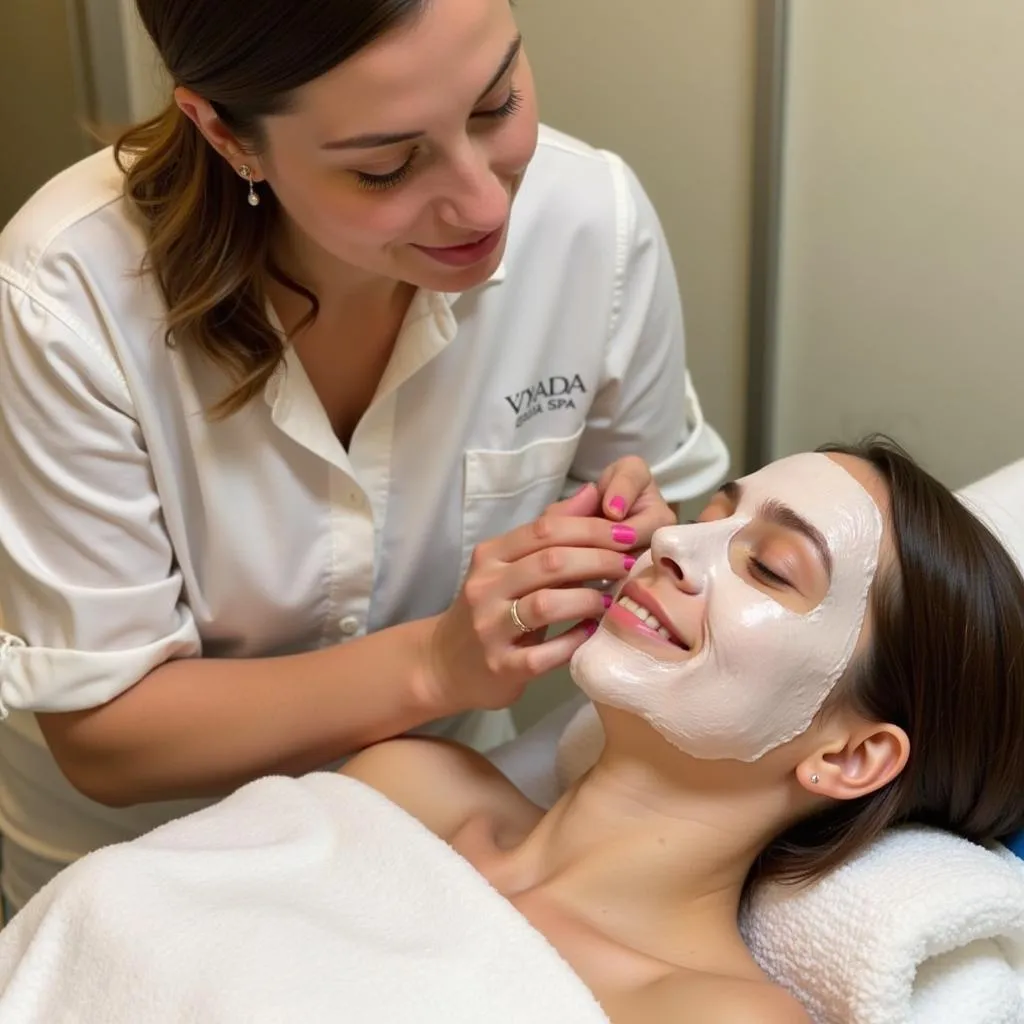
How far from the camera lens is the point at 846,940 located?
1.03 meters

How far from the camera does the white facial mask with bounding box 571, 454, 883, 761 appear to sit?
1.05 metres

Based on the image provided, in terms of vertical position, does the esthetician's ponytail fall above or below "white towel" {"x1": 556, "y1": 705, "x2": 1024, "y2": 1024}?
above

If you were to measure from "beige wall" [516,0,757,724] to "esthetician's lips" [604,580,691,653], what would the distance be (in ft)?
2.92

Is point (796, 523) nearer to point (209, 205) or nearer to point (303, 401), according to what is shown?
point (303, 401)

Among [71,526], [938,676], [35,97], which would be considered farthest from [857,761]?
[35,97]

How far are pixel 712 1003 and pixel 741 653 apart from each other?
0.89 ft

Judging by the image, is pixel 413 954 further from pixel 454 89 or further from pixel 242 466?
pixel 454 89

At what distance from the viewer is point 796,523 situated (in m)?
1.08

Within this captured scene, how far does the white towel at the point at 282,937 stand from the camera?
0.91 m

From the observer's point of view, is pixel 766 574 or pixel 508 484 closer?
pixel 766 574

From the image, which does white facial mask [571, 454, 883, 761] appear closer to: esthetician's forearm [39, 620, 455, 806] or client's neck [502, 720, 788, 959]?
client's neck [502, 720, 788, 959]

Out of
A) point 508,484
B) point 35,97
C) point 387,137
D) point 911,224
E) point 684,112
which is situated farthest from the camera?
point 35,97

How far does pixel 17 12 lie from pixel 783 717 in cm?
157

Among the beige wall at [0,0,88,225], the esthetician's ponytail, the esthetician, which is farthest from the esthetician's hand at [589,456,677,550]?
the beige wall at [0,0,88,225]
